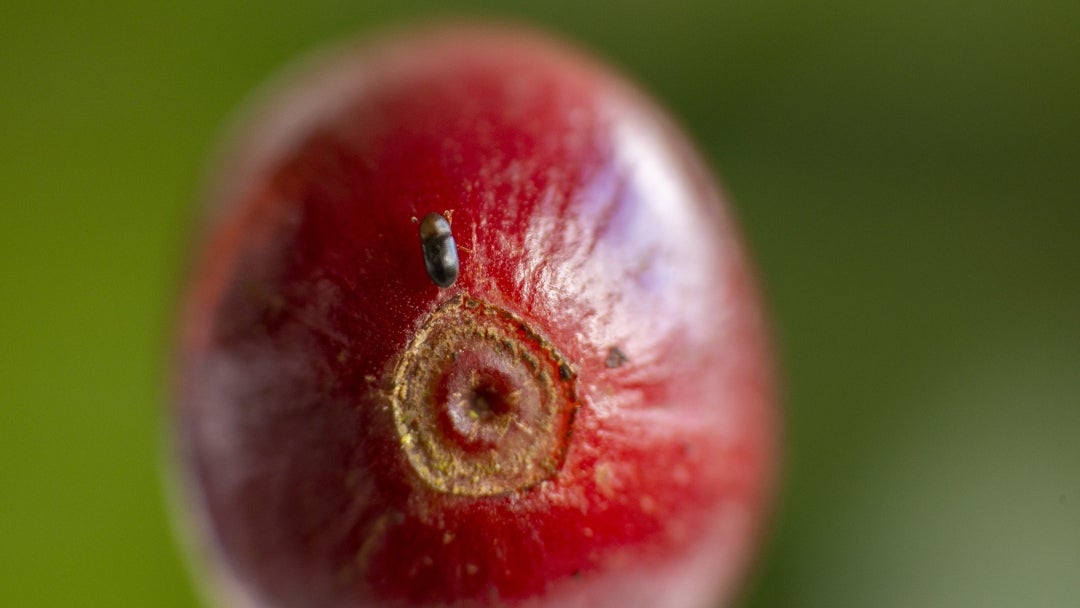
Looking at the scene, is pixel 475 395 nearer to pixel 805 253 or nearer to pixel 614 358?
pixel 614 358

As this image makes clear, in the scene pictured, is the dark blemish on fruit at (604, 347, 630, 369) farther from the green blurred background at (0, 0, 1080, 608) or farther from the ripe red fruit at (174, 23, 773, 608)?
the green blurred background at (0, 0, 1080, 608)

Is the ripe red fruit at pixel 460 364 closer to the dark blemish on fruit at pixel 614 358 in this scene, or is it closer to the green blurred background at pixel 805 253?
the dark blemish on fruit at pixel 614 358

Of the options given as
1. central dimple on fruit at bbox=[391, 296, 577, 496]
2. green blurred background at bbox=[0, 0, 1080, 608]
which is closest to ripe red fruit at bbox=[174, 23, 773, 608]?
central dimple on fruit at bbox=[391, 296, 577, 496]

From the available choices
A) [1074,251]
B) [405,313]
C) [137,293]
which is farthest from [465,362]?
[1074,251]

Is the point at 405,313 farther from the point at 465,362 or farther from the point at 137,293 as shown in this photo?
the point at 137,293

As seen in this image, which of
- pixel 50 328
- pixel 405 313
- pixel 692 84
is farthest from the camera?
pixel 692 84

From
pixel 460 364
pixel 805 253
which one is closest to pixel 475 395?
pixel 460 364

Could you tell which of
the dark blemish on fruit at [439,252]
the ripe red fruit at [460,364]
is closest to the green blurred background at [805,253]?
the ripe red fruit at [460,364]
